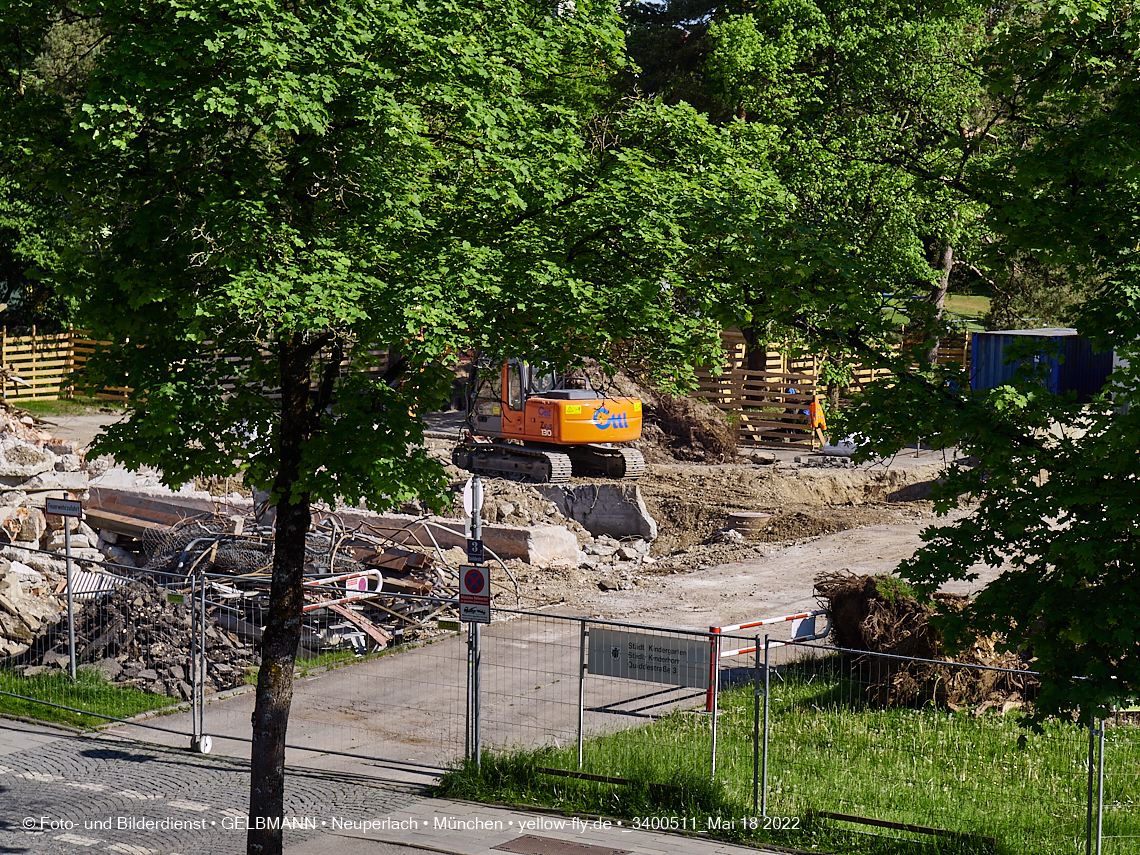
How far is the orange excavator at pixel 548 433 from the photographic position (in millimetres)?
28625

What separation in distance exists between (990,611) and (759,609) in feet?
38.9

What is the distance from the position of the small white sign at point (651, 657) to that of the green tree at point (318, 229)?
2896 mm

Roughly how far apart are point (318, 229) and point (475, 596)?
4320 mm

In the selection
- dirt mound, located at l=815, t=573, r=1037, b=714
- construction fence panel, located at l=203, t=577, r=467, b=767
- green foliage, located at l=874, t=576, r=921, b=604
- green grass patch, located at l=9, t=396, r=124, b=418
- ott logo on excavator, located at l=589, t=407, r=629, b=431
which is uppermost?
ott logo on excavator, located at l=589, t=407, r=629, b=431

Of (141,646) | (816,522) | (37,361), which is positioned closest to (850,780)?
(141,646)

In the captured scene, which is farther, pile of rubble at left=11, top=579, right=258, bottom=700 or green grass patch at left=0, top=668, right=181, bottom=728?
pile of rubble at left=11, top=579, right=258, bottom=700

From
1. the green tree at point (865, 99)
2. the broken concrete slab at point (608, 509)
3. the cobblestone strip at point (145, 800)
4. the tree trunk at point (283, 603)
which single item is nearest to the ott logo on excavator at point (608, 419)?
the broken concrete slab at point (608, 509)

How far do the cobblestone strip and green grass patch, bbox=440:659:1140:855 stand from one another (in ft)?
4.11

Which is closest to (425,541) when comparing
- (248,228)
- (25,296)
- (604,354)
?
(604,354)

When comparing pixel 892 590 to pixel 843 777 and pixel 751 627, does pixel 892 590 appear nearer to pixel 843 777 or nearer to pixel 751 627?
pixel 751 627

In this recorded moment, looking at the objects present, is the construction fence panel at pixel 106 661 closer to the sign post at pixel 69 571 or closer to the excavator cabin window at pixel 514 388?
the sign post at pixel 69 571

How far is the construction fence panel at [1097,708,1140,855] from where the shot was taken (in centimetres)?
970

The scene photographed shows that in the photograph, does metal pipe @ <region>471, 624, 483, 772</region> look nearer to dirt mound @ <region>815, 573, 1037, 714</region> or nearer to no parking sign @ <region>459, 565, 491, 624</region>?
no parking sign @ <region>459, 565, 491, 624</region>

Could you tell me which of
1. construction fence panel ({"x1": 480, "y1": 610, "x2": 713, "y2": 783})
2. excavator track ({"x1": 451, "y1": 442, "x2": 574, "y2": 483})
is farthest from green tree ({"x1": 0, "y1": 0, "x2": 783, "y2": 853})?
excavator track ({"x1": 451, "y1": 442, "x2": 574, "y2": 483})
